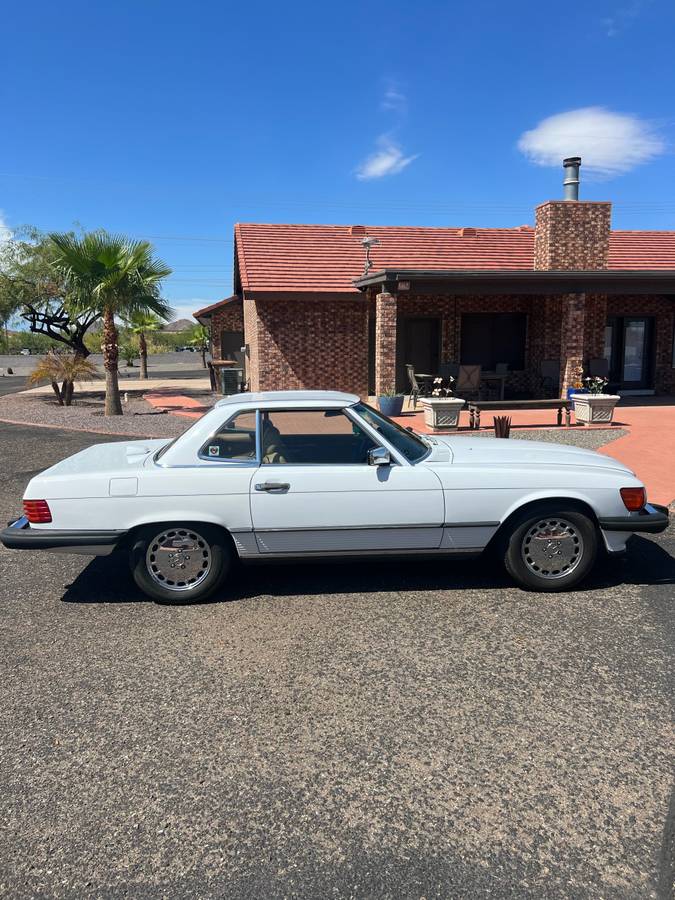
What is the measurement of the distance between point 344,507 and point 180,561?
4.12ft

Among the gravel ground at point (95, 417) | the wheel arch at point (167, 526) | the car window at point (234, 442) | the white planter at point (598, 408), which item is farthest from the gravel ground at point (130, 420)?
the wheel arch at point (167, 526)

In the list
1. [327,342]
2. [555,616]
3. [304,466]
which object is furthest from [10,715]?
[327,342]

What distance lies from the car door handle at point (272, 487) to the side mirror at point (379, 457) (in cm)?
63

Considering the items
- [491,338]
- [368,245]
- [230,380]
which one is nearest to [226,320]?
[230,380]

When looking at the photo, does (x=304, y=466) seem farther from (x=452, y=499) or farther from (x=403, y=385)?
(x=403, y=385)

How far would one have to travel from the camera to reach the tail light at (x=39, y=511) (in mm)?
4816

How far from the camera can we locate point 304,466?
16.3 ft

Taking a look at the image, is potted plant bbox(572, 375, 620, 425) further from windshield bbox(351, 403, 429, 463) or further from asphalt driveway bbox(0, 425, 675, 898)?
windshield bbox(351, 403, 429, 463)

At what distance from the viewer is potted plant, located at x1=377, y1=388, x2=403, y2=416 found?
1520 cm

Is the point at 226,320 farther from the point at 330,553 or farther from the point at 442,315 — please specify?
the point at 330,553

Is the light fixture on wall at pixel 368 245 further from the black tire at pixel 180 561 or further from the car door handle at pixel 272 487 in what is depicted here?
the black tire at pixel 180 561

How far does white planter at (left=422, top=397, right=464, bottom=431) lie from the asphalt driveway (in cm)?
818

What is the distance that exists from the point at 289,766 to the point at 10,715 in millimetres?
1553

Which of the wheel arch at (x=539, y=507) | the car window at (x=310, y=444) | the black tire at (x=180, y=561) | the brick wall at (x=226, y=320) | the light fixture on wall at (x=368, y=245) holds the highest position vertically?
the light fixture on wall at (x=368, y=245)
